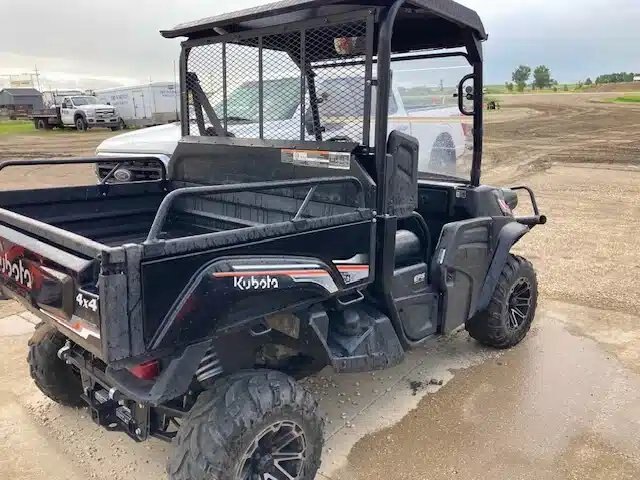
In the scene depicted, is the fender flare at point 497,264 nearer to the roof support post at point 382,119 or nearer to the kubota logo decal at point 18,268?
the roof support post at point 382,119

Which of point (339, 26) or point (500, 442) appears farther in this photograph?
point (500, 442)

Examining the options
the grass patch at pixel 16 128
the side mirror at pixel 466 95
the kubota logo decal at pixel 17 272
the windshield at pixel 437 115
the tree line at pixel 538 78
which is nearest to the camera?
the kubota logo decal at pixel 17 272

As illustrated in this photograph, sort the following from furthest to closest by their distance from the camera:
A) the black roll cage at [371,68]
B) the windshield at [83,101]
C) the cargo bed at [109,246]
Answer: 1. the windshield at [83,101]
2. the black roll cage at [371,68]
3. the cargo bed at [109,246]

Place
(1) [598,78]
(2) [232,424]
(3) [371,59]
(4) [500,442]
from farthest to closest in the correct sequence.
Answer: (1) [598,78], (4) [500,442], (3) [371,59], (2) [232,424]

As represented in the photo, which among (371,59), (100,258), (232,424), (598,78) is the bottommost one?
(232,424)

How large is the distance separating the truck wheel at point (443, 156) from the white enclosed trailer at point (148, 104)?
25.4 metres

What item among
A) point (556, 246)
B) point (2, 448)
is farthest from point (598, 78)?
point (2, 448)

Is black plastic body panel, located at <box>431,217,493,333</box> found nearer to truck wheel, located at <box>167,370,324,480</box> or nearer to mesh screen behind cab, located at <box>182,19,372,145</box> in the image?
mesh screen behind cab, located at <box>182,19,372,145</box>

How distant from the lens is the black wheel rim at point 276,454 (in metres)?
2.59

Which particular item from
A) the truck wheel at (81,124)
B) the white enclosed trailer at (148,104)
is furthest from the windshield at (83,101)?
the white enclosed trailer at (148,104)

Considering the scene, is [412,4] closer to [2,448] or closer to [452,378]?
[452,378]

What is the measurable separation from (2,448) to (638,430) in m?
3.64

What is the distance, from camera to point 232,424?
8.07ft

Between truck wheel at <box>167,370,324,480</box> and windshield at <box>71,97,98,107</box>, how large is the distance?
1192 inches
